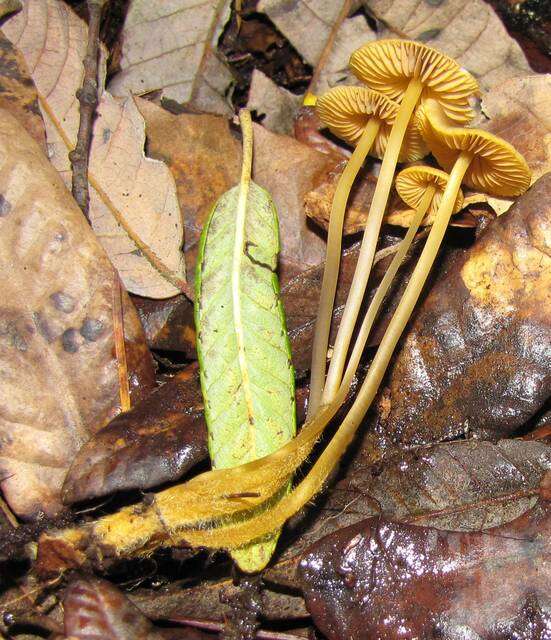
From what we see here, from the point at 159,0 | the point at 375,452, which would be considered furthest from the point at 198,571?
the point at 159,0

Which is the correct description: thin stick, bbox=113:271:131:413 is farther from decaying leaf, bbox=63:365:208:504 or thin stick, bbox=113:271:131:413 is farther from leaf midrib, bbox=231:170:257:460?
leaf midrib, bbox=231:170:257:460

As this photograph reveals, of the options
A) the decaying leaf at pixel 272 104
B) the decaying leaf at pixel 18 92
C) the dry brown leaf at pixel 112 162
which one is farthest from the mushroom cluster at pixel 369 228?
the decaying leaf at pixel 18 92

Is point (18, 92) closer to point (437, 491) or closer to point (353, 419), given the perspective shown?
point (353, 419)

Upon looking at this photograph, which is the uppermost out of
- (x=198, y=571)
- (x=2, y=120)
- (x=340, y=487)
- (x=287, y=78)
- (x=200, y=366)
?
(x=287, y=78)

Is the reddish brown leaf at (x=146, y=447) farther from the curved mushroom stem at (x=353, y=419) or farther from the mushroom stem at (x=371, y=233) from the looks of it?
the mushroom stem at (x=371, y=233)

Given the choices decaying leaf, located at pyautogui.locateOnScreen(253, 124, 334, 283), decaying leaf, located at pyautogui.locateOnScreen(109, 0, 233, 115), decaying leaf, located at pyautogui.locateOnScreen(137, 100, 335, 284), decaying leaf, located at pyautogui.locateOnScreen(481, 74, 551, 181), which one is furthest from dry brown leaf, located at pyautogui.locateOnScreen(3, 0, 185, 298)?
decaying leaf, located at pyautogui.locateOnScreen(481, 74, 551, 181)

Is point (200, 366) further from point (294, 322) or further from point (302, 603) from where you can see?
point (302, 603)
